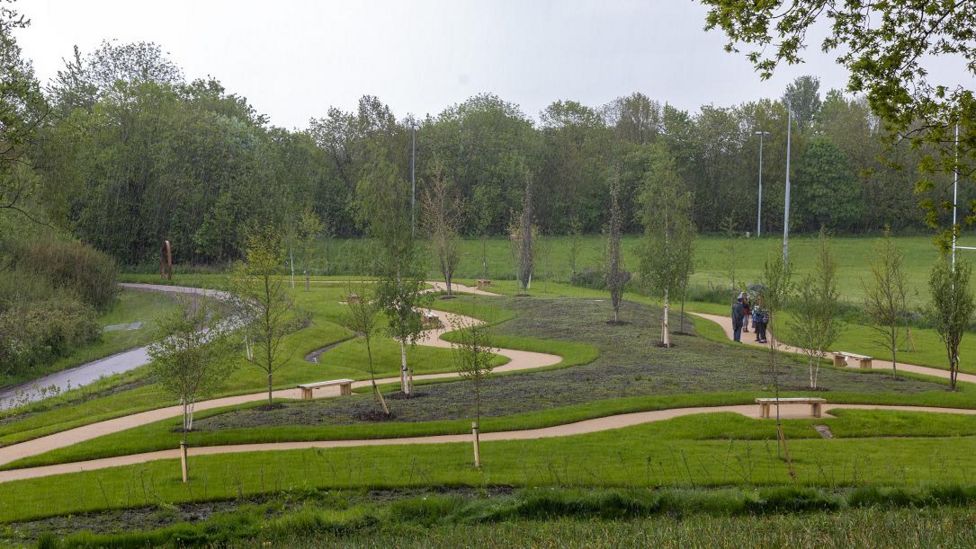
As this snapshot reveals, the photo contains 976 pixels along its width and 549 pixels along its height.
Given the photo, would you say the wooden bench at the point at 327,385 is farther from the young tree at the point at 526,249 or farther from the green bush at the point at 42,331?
the young tree at the point at 526,249

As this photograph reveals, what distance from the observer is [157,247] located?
71.4 meters

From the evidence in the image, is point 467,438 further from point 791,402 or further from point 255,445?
point 791,402

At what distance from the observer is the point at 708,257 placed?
73250 mm

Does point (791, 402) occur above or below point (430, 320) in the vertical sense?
below

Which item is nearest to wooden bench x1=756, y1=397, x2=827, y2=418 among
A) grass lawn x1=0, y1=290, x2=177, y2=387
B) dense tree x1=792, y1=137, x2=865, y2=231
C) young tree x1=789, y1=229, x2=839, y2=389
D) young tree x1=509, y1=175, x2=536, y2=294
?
young tree x1=789, y1=229, x2=839, y2=389

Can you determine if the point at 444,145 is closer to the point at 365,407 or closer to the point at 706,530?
the point at 365,407

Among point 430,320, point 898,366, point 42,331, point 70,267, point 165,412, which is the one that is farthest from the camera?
point 70,267

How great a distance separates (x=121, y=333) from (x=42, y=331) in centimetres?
586

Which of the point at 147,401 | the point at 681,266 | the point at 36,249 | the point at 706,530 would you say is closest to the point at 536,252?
the point at 681,266

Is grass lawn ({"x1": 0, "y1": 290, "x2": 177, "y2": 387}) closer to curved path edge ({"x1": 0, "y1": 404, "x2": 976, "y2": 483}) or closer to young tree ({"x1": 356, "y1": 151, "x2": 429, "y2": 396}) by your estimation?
young tree ({"x1": 356, "y1": 151, "x2": 429, "y2": 396})

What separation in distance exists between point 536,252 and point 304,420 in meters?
40.1

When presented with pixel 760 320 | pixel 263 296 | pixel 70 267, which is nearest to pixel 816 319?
pixel 760 320

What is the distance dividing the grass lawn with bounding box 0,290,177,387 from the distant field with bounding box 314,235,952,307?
14359 millimetres

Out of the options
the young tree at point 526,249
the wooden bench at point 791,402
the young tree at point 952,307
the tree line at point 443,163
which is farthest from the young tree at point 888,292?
the tree line at point 443,163
